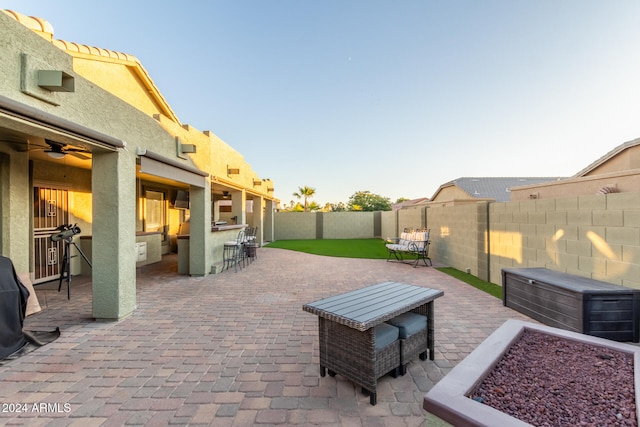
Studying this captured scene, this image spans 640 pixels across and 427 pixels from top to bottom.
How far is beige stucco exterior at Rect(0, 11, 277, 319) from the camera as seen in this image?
2809 mm

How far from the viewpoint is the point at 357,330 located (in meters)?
2.18

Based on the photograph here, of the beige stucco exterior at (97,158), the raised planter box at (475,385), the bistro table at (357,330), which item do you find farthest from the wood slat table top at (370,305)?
the beige stucco exterior at (97,158)

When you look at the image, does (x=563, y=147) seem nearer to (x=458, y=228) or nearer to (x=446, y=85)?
(x=446, y=85)

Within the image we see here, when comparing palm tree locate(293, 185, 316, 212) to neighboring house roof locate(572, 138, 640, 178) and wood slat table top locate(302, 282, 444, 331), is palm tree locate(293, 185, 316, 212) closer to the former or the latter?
neighboring house roof locate(572, 138, 640, 178)

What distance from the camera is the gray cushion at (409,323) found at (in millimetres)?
2482

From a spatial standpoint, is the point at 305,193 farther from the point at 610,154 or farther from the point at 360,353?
the point at 360,353

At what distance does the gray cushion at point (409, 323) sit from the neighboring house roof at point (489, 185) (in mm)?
20090

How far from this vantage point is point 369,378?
6.89ft

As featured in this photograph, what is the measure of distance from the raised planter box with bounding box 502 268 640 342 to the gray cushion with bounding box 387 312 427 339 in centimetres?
195

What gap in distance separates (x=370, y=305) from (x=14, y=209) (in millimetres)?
6470

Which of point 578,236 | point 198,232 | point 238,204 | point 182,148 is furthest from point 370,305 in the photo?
point 238,204

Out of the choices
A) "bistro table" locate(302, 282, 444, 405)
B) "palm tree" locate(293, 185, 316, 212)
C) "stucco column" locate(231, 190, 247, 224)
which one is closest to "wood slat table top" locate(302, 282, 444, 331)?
"bistro table" locate(302, 282, 444, 405)

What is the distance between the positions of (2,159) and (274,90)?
34.0 ft

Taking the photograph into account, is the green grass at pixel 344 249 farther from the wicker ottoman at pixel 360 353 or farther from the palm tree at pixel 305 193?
the palm tree at pixel 305 193
